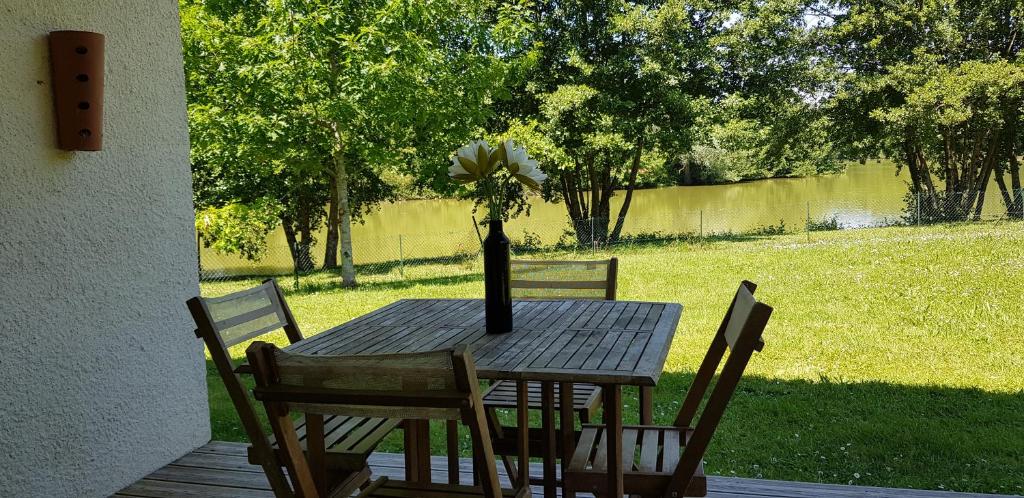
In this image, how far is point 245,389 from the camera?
2.05 m

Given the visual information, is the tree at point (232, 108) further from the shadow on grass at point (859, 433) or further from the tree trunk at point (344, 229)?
the shadow on grass at point (859, 433)

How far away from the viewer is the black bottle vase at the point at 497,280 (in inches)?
90.0

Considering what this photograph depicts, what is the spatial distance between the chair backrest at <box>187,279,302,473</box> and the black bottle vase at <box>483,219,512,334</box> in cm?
69

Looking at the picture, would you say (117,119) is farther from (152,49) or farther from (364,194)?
(364,194)

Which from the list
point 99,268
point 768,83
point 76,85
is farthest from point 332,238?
point 76,85

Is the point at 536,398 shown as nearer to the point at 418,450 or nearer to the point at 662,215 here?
the point at 418,450

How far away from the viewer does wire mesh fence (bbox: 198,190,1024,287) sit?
12617 mm

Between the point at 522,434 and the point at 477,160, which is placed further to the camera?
the point at 477,160

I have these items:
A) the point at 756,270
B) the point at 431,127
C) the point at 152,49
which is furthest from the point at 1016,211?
the point at 152,49

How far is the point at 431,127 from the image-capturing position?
10.7 m

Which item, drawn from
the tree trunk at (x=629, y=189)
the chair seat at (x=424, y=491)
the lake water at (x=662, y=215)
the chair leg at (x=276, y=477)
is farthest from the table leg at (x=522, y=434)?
the tree trunk at (x=629, y=189)

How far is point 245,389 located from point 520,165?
0.96 meters

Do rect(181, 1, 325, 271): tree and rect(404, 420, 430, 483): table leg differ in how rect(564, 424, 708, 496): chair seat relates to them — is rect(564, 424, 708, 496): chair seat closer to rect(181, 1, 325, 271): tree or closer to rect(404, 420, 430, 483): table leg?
rect(404, 420, 430, 483): table leg

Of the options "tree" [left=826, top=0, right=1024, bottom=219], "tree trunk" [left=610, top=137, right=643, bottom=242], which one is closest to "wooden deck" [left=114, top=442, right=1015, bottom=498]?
"tree trunk" [left=610, top=137, right=643, bottom=242]
